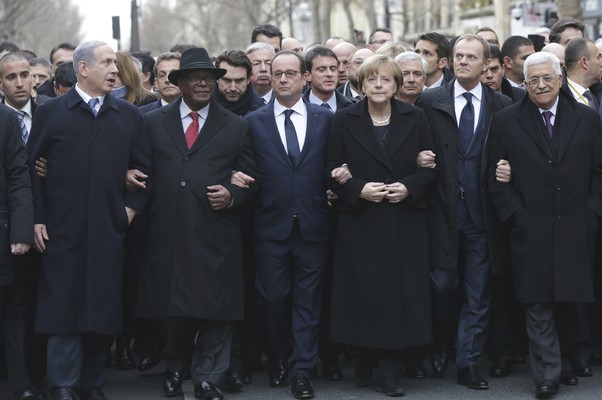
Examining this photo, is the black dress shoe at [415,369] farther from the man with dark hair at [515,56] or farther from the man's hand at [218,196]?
the man with dark hair at [515,56]

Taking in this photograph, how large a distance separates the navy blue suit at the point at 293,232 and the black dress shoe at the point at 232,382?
37 cm

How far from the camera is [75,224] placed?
9.59m

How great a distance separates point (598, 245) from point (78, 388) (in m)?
4.28

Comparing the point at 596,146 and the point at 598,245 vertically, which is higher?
the point at 596,146

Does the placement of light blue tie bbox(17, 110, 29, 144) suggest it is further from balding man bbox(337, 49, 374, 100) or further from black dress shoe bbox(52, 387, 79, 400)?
balding man bbox(337, 49, 374, 100)

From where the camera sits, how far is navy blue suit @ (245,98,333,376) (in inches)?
401

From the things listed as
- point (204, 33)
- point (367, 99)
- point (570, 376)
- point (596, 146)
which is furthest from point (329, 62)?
point (204, 33)

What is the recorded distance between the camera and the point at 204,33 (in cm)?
8012

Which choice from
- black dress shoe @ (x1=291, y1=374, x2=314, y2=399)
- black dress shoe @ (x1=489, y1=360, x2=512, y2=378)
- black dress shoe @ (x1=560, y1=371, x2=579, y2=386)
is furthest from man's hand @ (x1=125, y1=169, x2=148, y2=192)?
black dress shoe @ (x1=560, y1=371, x2=579, y2=386)

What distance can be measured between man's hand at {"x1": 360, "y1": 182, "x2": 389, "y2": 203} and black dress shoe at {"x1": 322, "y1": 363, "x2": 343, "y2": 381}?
1.53m

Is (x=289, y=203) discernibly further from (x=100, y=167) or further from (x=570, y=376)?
(x=570, y=376)

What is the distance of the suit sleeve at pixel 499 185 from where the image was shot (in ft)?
32.8

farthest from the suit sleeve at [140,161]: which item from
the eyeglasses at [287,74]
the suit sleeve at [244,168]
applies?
the eyeglasses at [287,74]

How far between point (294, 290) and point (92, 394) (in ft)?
5.63
